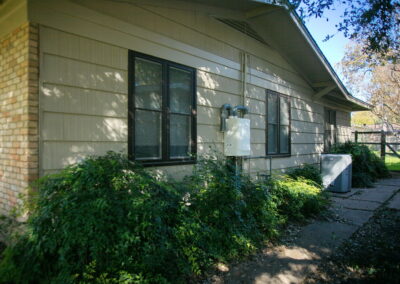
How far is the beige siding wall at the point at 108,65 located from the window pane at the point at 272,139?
1.53m

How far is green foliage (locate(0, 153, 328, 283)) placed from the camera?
2580 millimetres

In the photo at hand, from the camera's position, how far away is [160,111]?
458cm

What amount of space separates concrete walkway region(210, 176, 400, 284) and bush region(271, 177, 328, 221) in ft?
1.05

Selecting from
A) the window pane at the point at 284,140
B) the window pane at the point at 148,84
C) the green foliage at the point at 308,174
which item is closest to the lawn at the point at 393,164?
the green foliage at the point at 308,174

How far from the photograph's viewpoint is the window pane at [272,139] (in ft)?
24.0

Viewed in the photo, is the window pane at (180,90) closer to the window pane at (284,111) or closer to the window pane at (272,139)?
Result: the window pane at (272,139)

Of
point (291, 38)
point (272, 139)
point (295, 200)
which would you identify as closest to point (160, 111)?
point (295, 200)

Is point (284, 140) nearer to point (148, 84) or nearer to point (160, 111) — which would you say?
point (160, 111)

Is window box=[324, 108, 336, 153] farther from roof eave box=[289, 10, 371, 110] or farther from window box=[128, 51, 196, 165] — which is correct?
window box=[128, 51, 196, 165]

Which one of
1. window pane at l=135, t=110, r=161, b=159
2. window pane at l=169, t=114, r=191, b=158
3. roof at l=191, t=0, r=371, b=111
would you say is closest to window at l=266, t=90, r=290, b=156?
roof at l=191, t=0, r=371, b=111

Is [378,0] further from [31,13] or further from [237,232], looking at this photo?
[31,13]

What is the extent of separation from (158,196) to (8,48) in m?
2.55

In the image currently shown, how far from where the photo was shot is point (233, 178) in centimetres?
425

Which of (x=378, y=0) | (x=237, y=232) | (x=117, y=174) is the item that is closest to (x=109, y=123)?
(x=117, y=174)
